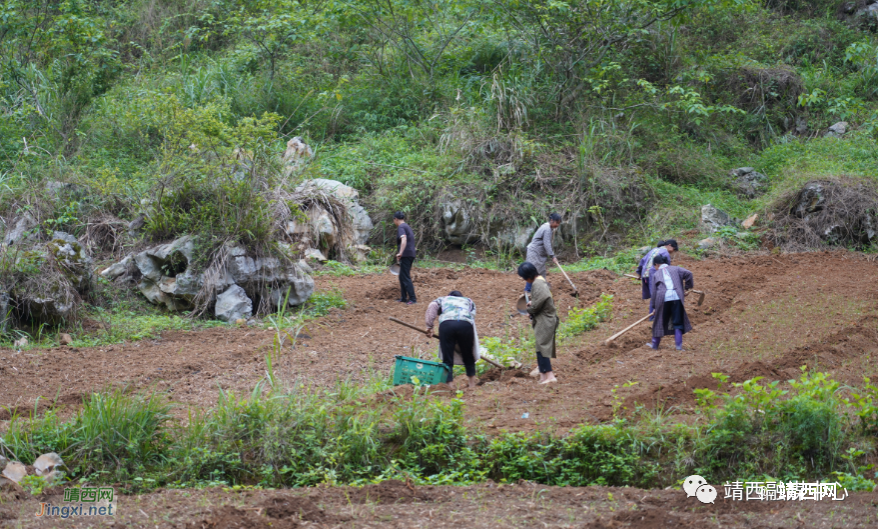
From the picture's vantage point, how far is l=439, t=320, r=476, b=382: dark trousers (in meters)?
7.41

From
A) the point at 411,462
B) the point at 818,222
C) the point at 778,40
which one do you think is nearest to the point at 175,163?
the point at 411,462

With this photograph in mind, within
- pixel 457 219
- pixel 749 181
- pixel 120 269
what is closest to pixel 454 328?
pixel 120 269

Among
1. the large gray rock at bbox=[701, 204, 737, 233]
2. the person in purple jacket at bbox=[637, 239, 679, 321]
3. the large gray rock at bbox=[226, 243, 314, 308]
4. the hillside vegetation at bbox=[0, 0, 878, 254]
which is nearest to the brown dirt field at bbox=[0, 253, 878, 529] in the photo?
the person in purple jacket at bbox=[637, 239, 679, 321]

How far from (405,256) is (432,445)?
632 centimetres

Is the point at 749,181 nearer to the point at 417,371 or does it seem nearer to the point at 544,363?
the point at 544,363

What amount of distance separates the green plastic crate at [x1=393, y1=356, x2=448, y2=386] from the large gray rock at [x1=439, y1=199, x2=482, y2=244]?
8921 millimetres

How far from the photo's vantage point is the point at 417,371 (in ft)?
24.0

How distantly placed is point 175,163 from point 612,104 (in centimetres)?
1113

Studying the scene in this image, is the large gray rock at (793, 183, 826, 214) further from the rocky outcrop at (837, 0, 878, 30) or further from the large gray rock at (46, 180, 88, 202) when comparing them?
the large gray rock at (46, 180, 88, 202)

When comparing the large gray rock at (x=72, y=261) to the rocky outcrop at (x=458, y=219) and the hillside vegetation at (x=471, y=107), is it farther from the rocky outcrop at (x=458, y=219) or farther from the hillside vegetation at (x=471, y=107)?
the rocky outcrop at (x=458, y=219)

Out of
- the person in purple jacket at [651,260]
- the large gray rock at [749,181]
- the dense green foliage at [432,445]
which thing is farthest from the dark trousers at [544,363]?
the large gray rock at [749,181]

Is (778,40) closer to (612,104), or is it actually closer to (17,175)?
(612,104)

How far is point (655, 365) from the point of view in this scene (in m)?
8.20

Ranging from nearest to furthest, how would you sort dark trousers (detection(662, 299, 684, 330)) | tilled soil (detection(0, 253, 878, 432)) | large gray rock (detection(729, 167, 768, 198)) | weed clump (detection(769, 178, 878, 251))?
tilled soil (detection(0, 253, 878, 432)) → dark trousers (detection(662, 299, 684, 330)) → weed clump (detection(769, 178, 878, 251)) → large gray rock (detection(729, 167, 768, 198))
